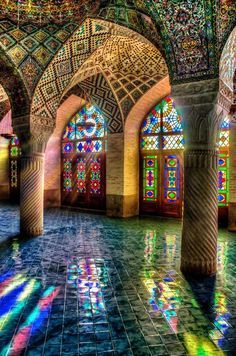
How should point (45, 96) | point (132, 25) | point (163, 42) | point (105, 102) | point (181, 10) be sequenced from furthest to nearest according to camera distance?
1. point (105, 102)
2. point (45, 96)
3. point (132, 25)
4. point (163, 42)
5. point (181, 10)

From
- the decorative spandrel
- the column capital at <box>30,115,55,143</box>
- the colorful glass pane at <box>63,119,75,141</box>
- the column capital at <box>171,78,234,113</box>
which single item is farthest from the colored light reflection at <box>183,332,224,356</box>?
the colorful glass pane at <box>63,119,75,141</box>

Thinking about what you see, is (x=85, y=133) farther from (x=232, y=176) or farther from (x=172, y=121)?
(x=232, y=176)

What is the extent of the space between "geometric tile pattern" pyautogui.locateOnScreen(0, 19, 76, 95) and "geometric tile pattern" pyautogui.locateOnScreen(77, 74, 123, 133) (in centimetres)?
303

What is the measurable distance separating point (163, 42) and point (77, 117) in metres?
8.18

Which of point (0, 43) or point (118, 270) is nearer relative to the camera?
point (118, 270)

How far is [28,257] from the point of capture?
5.45 metres

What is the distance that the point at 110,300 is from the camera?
3691mm

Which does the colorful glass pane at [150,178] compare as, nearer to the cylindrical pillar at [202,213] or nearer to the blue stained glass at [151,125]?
the blue stained glass at [151,125]

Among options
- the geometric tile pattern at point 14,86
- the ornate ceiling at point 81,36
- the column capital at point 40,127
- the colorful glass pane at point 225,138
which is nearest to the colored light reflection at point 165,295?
the ornate ceiling at point 81,36

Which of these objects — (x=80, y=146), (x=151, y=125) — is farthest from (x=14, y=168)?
(x=151, y=125)

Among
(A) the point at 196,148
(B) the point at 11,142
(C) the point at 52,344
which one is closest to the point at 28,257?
(C) the point at 52,344

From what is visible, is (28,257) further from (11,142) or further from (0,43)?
(11,142)

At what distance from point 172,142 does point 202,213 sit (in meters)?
5.93

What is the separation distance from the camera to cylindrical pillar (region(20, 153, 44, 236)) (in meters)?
7.03
